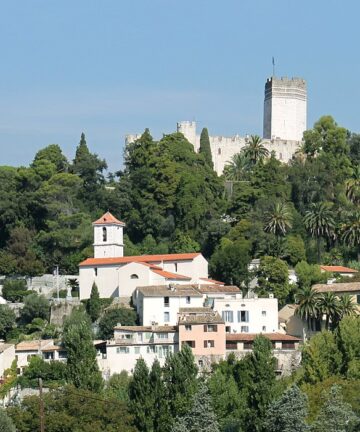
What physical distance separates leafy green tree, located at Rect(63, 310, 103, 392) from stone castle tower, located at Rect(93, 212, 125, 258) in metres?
14.5

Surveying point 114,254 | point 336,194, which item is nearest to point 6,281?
point 114,254

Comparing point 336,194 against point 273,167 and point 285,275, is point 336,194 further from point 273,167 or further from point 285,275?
point 285,275

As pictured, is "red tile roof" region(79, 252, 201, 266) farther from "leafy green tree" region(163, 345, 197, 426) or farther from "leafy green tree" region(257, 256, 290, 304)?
"leafy green tree" region(163, 345, 197, 426)

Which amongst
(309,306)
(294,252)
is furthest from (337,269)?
(309,306)

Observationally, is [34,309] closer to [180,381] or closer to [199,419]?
[180,381]

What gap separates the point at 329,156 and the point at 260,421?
3837cm

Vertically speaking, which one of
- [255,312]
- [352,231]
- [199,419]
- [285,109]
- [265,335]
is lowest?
[199,419]

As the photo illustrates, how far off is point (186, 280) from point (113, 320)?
6209 mm

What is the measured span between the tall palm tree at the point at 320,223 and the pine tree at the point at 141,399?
23916 millimetres

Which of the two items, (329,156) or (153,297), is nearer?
(153,297)

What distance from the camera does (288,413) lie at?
7088cm

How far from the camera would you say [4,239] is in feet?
343

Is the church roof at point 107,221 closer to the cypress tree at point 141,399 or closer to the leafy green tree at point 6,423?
the cypress tree at point 141,399

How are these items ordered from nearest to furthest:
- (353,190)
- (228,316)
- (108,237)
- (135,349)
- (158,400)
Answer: (158,400)
(135,349)
(228,316)
(108,237)
(353,190)
